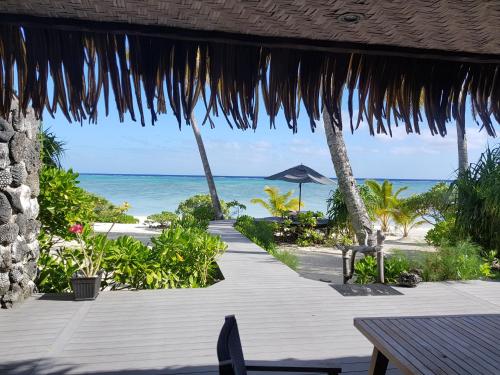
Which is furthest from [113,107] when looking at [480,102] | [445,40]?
[480,102]

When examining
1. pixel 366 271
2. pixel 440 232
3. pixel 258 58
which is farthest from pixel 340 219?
pixel 258 58

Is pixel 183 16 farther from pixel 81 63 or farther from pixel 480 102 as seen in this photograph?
pixel 480 102

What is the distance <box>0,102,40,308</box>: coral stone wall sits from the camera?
13.6 ft

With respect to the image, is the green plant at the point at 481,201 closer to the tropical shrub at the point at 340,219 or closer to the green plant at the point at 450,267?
the green plant at the point at 450,267

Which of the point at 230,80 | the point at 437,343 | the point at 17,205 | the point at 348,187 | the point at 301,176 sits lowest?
the point at 437,343

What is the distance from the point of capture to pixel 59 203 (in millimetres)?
5453

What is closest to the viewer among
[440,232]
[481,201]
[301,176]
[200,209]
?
[481,201]

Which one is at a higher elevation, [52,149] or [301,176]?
[52,149]

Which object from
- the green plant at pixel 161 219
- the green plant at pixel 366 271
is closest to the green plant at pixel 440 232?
the green plant at pixel 366 271

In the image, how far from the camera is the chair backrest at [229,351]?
1.29m

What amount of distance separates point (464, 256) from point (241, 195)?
153 ft

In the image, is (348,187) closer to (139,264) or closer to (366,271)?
(366,271)

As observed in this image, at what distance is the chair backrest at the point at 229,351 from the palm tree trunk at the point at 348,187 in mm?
6709

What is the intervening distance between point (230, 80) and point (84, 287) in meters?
3.59
